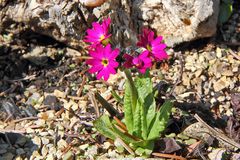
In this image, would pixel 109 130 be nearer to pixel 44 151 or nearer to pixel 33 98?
pixel 44 151

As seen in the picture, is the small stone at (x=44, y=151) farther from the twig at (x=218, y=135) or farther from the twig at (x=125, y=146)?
the twig at (x=218, y=135)

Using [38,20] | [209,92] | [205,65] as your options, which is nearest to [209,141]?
→ [209,92]

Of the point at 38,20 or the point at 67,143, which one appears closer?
the point at 67,143

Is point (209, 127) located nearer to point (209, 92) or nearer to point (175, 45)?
point (209, 92)

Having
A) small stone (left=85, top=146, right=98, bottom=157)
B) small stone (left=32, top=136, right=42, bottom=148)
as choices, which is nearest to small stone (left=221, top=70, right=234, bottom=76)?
small stone (left=85, top=146, right=98, bottom=157)

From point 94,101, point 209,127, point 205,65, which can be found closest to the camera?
point 209,127

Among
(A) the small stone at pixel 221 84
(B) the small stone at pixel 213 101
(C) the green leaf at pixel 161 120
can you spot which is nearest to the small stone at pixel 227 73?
(A) the small stone at pixel 221 84

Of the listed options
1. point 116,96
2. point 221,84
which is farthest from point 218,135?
point 116,96
